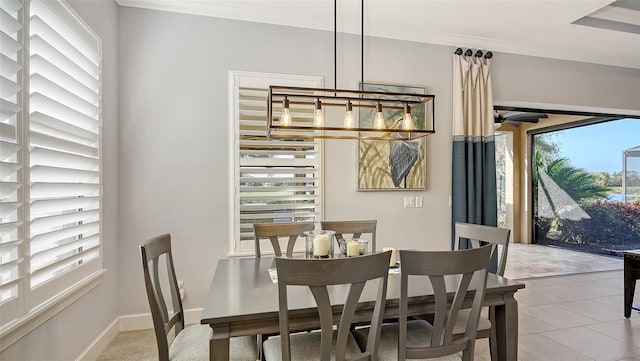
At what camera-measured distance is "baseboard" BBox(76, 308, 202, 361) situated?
248 cm

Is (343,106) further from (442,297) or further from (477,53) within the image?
(477,53)

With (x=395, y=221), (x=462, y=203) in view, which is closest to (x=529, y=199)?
(x=462, y=203)

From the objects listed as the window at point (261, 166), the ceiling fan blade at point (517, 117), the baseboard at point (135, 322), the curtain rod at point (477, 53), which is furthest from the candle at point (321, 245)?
the ceiling fan blade at point (517, 117)

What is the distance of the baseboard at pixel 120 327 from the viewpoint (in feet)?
8.13

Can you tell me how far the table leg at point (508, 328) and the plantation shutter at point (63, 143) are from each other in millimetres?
2586

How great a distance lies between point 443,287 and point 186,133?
103 inches

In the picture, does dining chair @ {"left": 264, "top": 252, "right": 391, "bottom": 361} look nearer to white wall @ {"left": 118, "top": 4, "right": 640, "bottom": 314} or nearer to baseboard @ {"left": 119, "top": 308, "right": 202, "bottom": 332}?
white wall @ {"left": 118, "top": 4, "right": 640, "bottom": 314}

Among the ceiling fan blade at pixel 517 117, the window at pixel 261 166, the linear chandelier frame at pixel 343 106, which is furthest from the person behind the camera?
the ceiling fan blade at pixel 517 117

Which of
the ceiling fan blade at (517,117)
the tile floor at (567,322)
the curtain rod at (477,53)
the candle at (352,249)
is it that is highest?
the curtain rod at (477,53)

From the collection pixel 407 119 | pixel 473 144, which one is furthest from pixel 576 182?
pixel 407 119

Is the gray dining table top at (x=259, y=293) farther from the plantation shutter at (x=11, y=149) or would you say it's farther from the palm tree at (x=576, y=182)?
the palm tree at (x=576, y=182)

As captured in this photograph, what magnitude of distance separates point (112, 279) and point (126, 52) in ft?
6.64

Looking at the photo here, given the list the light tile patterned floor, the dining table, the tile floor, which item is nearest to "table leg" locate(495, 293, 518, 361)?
the dining table

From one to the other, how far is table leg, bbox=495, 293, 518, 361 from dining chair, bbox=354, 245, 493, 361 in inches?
11.1
